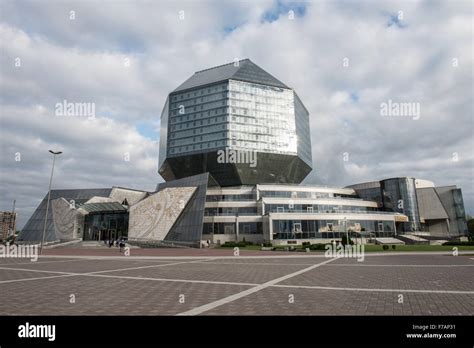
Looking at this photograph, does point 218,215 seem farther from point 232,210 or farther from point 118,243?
point 118,243

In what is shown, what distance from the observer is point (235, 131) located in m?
76.8

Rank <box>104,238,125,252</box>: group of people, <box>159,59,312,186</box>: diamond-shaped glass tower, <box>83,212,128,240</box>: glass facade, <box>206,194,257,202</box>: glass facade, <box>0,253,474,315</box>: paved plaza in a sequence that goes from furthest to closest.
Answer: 1. <box>159,59,312,186</box>: diamond-shaped glass tower
2. <box>206,194,257,202</box>: glass facade
3. <box>83,212,128,240</box>: glass facade
4. <box>104,238,125,252</box>: group of people
5. <box>0,253,474,315</box>: paved plaza

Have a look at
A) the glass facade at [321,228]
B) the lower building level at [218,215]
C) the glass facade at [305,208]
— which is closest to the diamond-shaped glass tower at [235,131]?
the lower building level at [218,215]

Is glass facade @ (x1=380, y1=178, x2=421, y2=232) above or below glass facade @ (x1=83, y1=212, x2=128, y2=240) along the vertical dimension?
above

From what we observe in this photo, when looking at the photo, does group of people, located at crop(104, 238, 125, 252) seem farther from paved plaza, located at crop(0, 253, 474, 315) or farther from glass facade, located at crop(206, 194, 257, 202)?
paved plaza, located at crop(0, 253, 474, 315)

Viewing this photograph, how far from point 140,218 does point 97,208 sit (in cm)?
1243

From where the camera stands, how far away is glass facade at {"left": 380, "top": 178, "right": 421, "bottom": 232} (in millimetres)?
72250

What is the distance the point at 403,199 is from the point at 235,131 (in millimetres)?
46587

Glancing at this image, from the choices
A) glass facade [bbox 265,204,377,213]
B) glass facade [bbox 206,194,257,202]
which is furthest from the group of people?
glass facade [bbox 265,204,377,213]

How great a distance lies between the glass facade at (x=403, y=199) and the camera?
237 ft

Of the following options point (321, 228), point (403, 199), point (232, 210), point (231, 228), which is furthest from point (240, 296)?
point (403, 199)

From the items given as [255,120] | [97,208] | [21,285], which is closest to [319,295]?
[21,285]

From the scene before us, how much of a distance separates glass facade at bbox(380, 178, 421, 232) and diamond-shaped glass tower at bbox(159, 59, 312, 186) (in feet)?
79.5
